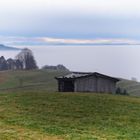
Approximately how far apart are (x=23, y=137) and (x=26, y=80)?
11578cm

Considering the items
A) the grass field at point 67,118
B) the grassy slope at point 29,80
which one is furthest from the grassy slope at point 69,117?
the grassy slope at point 29,80

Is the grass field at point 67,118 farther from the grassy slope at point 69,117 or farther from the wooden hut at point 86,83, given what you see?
the wooden hut at point 86,83

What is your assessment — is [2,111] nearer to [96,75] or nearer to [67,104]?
[67,104]

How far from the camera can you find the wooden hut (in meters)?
51.9

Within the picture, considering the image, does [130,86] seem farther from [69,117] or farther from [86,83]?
[69,117]

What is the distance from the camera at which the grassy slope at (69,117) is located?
21705 mm

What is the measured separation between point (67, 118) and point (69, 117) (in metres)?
0.43

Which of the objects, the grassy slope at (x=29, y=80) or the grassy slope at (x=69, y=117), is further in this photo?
the grassy slope at (x=29, y=80)

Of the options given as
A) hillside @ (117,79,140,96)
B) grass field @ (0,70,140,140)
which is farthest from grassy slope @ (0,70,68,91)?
grass field @ (0,70,140,140)

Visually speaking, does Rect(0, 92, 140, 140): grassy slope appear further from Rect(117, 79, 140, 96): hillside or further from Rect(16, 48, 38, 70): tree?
Rect(16, 48, 38, 70): tree

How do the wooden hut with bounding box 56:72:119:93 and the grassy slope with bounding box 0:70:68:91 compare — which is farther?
the grassy slope with bounding box 0:70:68:91

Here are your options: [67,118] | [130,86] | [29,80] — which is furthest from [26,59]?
[67,118]

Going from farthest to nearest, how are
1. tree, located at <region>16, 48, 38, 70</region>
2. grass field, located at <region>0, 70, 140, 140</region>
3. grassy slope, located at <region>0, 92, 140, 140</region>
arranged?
tree, located at <region>16, 48, 38, 70</region> → grassy slope, located at <region>0, 92, 140, 140</region> → grass field, located at <region>0, 70, 140, 140</region>

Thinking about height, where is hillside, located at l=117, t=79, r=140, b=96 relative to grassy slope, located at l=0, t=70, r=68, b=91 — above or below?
below
